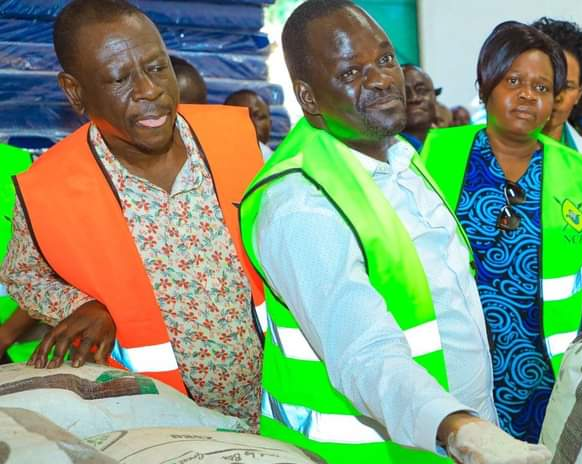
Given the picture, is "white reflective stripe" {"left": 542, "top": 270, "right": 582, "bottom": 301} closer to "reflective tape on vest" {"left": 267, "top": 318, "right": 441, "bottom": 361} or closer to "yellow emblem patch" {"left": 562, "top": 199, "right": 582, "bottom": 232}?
"yellow emblem patch" {"left": 562, "top": 199, "right": 582, "bottom": 232}

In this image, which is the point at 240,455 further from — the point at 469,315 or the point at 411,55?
the point at 411,55

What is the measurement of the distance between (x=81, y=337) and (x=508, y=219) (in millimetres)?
1180

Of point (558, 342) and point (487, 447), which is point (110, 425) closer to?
point (487, 447)

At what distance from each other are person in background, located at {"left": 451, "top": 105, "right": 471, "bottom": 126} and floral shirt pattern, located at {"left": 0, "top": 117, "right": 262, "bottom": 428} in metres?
5.02

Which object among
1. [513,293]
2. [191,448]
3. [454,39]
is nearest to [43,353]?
[191,448]

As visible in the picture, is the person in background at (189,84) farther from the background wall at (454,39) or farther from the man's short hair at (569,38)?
the background wall at (454,39)

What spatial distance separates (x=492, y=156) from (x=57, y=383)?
1.41 meters

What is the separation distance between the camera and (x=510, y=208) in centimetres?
276

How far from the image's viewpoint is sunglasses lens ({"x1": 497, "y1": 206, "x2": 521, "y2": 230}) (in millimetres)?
2734

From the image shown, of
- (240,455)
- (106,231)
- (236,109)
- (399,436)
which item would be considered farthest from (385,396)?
(236,109)

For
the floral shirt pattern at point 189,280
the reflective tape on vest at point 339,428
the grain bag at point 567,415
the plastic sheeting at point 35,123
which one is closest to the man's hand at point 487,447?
the grain bag at point 567,415

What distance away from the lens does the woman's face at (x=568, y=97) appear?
129 inches

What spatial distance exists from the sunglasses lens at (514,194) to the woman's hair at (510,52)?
29 cm

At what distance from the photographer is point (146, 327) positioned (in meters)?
2.29
